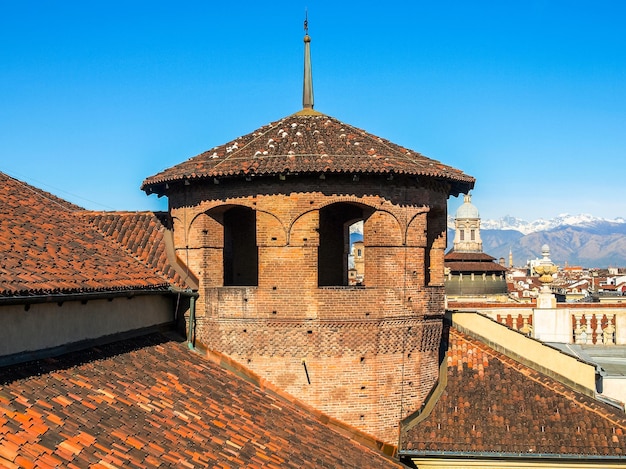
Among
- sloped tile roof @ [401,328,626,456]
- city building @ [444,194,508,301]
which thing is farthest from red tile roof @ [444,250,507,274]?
sloped tile roof @ [401,328,626,456]

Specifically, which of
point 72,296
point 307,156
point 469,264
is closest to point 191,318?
point 307,156

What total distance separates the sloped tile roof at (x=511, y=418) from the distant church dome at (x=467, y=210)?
7050 cm

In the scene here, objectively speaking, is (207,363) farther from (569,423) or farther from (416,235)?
(569,423)

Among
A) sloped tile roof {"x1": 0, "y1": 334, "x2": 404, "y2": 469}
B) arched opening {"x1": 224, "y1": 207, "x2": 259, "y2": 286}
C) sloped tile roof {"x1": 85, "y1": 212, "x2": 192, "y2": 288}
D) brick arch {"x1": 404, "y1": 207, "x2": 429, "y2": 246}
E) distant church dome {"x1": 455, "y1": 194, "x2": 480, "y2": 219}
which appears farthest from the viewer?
distant church dome {"x1": 455, "y1": 194, "x2": 480, "y2": 219}

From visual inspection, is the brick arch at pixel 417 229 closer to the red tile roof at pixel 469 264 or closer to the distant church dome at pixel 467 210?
the red tile roof at pixel 469 264

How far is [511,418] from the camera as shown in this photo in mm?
16312

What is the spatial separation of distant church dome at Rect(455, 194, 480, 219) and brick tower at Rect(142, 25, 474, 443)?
7141 centimetres

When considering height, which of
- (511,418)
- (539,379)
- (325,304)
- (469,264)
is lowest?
(511,418)

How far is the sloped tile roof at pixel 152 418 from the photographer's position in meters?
9.69

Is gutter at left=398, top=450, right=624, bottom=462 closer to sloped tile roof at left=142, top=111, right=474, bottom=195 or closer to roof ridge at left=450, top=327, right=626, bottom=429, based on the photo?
roof ridge at left=450, top=327, right=626, bottom=429

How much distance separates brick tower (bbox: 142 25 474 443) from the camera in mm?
15883

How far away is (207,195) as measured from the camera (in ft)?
54.3

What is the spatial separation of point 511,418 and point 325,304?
4415 mm

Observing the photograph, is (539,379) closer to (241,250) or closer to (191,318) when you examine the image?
(241,250)
